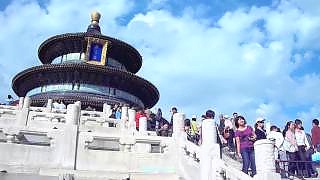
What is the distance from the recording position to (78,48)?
34.1 metres

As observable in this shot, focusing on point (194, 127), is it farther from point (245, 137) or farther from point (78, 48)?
point (78, 48)

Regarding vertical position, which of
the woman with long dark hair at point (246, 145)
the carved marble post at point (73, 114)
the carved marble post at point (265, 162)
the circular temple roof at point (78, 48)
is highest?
the circular temple roof at point (78, 48)

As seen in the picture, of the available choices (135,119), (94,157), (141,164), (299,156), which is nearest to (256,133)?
(299,156)

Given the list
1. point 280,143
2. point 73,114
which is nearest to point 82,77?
point 73,114

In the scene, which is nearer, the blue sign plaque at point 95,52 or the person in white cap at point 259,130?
the person in white cap at point 259,130

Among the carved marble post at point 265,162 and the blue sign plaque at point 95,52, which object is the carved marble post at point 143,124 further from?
the blue sign plaque at point 95,52

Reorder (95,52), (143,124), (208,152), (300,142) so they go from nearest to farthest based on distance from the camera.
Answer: (208,152) → (300,142) → (143,124) → (95,52)

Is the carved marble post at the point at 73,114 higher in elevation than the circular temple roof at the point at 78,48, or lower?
lower

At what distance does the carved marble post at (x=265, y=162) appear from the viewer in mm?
7031

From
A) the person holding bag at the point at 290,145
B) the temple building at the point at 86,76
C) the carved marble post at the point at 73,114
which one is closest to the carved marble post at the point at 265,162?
the person holding bag at the point at 290,145

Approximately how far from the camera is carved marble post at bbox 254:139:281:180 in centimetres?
703

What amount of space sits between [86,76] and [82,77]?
289 millimetres

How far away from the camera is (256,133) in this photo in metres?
11.1

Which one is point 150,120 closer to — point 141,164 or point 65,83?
point 141,164
